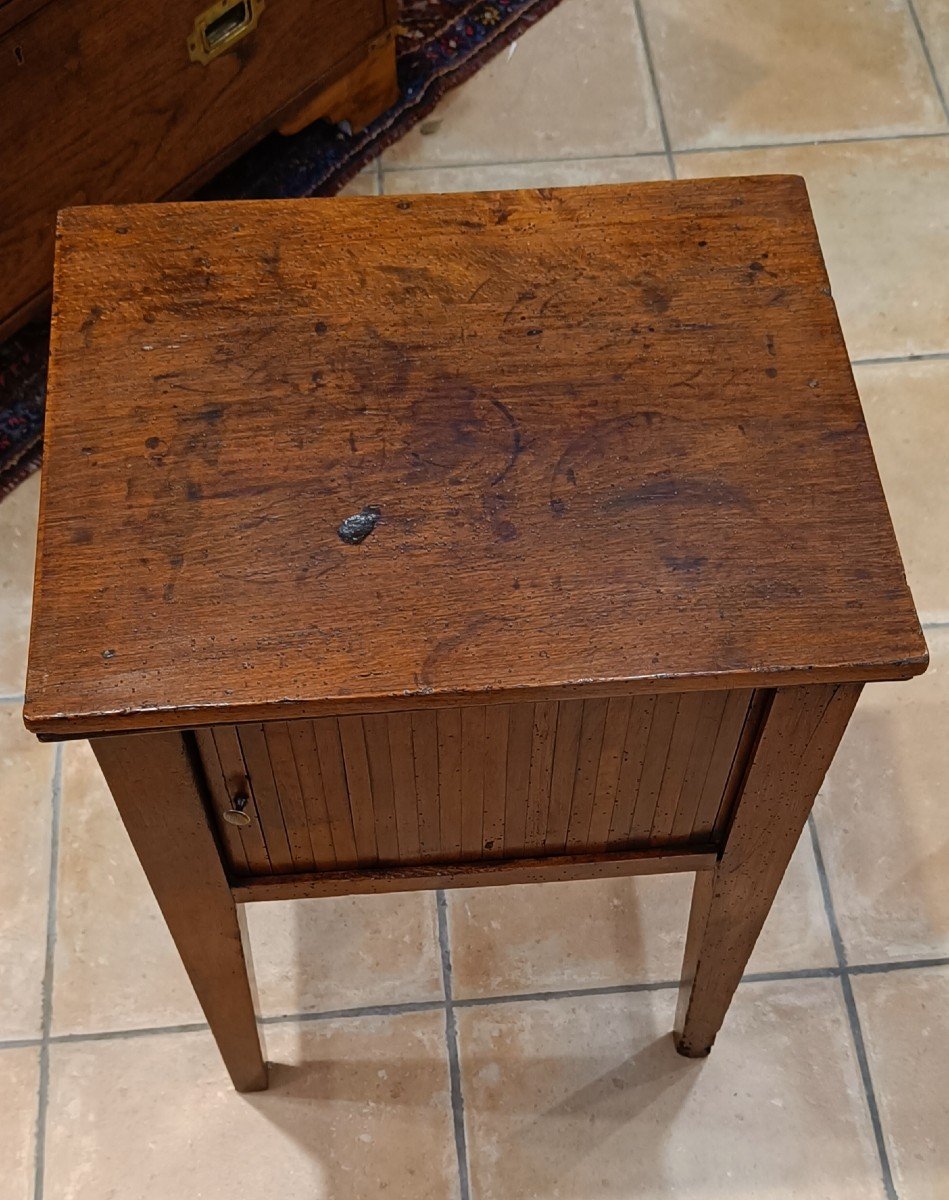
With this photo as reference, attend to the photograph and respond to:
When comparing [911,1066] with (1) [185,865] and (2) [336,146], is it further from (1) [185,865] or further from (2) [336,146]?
(2) [336,146]

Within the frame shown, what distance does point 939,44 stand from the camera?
2020mm

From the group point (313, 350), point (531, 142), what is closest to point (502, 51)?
point (531, 142)

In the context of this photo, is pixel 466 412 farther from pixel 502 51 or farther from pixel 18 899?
pixel 502 51

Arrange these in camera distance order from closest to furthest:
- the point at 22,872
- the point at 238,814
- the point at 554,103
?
the point at 238,814, the point at 22,872, the point at 554,103

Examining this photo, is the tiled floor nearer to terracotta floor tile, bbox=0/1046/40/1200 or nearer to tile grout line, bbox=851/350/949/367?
terracotta floor tile, bbox=0/1046/40/1200

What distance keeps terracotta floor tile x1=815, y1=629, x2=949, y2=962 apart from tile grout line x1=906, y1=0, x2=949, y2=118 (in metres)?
0.86

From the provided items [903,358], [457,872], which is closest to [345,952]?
[457,872]

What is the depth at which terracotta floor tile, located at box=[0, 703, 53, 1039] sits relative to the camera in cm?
135

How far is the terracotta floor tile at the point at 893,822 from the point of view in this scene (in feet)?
4.56

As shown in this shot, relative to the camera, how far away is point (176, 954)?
4.50 feet

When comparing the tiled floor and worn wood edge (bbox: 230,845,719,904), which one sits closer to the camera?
worn wood edge (bbox: 230,845,719,904)

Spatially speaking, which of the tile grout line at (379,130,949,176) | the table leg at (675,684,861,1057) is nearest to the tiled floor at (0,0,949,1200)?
the table leg at (675,684,861,1057)

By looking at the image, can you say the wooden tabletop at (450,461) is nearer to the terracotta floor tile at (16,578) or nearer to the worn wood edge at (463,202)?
the worn wood edge at (463,202)

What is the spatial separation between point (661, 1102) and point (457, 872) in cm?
44
